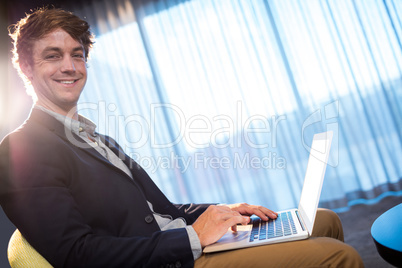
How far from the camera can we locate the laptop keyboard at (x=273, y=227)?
1112mm

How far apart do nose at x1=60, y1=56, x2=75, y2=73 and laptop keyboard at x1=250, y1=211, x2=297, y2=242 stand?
0.93m

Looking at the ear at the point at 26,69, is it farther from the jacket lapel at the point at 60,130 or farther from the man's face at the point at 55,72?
the jacket lapel at the point at 60,130

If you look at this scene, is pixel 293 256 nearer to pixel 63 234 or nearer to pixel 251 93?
pixel 63 234

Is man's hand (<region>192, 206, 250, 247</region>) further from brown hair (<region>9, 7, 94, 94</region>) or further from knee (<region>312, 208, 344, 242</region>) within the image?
brown hair (<region>9, 7, 94, 94</region>)

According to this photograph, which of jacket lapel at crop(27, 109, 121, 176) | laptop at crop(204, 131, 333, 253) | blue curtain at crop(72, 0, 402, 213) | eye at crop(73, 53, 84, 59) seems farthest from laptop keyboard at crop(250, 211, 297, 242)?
blue curtain at crop(72, 0, 402, 213)

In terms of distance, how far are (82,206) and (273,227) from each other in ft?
2.03

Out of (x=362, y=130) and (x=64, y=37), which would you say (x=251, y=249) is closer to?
(x=64, y=37)

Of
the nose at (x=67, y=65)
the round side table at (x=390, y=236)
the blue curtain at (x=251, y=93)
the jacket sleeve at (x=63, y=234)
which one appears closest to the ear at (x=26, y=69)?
the nose at (x=67, y=65)

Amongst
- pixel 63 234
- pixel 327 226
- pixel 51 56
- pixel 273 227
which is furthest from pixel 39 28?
pixel 327 226

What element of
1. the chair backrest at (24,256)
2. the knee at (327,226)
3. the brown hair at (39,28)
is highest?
the brown hair at (39,28)

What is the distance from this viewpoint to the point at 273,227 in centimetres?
123

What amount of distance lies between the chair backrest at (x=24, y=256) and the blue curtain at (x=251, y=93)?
9.65 ft

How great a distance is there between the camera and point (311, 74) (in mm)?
3770

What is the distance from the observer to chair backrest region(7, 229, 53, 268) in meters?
1.00
